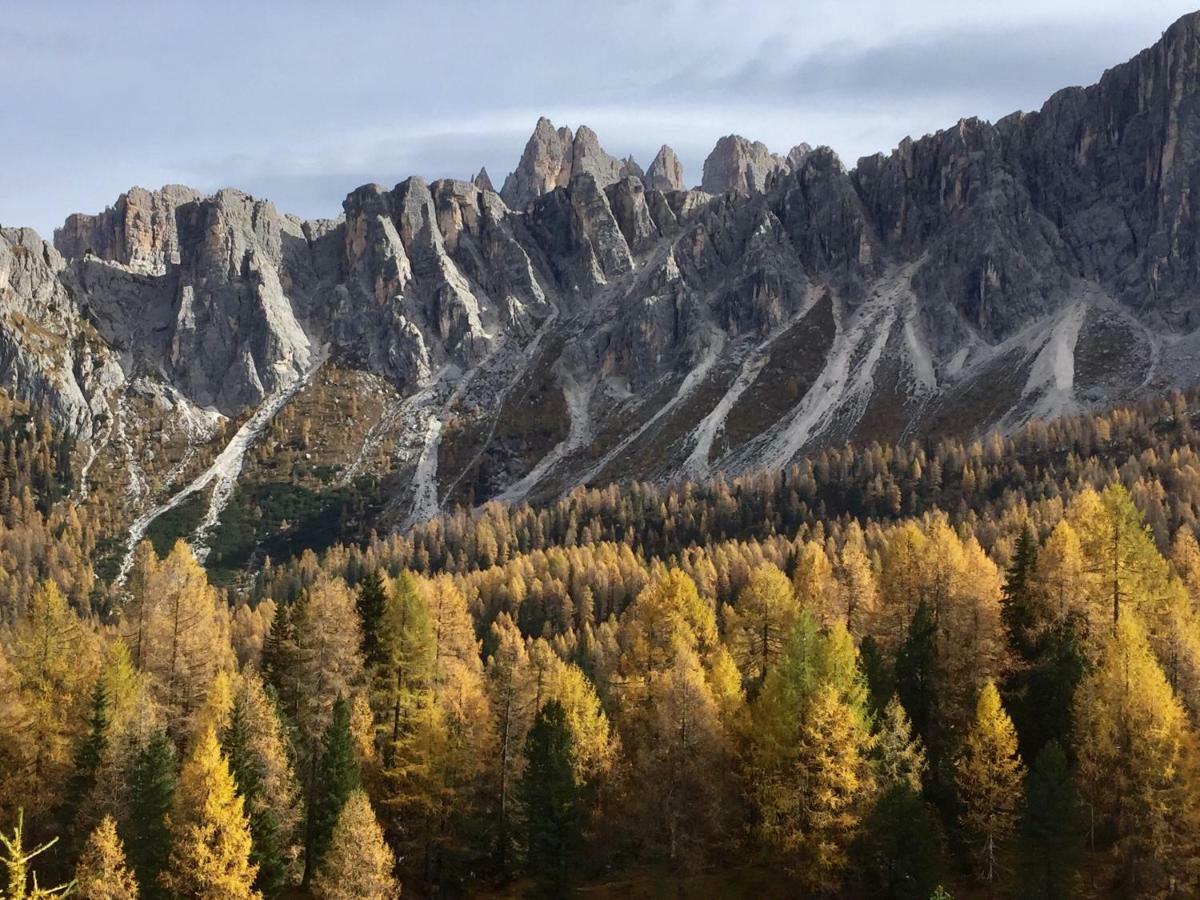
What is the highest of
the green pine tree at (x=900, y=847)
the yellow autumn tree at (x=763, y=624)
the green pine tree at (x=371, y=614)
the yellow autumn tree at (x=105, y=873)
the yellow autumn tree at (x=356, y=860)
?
the green pine tree at (x=371, y=614)

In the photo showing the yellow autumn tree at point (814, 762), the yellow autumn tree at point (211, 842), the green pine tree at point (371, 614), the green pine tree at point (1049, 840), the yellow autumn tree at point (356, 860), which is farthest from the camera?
the green pine tree at point (371, 614)

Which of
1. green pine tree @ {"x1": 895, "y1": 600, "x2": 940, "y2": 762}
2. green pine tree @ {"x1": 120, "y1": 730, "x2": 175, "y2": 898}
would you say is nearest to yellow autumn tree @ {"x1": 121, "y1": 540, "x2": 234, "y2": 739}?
green pine tree @ {"x1": 120, "y1": 730, "x2": 175, "y2": 898}

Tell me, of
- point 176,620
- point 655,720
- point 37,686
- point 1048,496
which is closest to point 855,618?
point 655,720

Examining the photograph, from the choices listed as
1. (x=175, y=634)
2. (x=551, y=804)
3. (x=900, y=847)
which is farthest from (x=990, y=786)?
(x=175, y=634)

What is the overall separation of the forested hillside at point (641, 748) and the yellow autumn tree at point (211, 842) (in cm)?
13

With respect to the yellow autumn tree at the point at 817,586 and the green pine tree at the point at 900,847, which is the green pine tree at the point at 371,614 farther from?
the yellow autumn tree at the point at 817,586

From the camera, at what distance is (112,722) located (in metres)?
52.8

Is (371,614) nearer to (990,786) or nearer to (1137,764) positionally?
(990,786)

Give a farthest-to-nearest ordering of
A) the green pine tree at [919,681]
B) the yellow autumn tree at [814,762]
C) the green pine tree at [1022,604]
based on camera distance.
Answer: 1. the green pine tree at [1022,604]
2. the green pine tree at [919,681]
3. the yellow autumn tree at [814,762]

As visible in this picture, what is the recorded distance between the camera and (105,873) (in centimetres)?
4359

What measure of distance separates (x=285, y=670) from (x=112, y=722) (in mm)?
10770

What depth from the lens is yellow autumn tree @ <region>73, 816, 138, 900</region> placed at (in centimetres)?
4341

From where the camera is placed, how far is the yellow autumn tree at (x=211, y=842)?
45.4 meters

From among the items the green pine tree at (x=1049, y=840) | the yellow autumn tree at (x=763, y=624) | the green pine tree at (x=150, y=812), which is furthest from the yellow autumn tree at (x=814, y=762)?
the green pine tree at (x=150, y=812)
